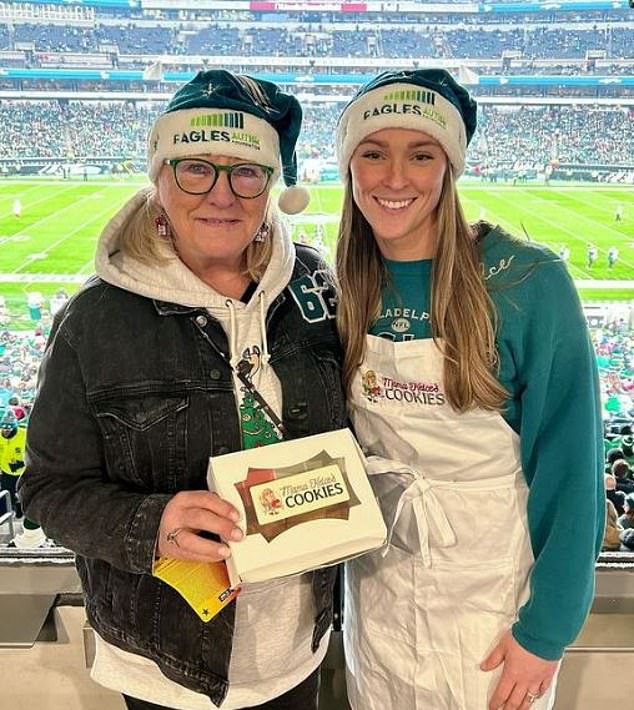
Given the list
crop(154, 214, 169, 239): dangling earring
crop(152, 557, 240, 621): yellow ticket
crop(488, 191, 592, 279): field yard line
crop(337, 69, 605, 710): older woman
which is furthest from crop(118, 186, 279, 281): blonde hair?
crop(488, 191, 592, 279): field yard line

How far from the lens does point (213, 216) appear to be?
1033 millimetres

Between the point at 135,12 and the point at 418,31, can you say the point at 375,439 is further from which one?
the point at 135,12

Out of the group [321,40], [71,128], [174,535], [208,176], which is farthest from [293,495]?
[71,128]

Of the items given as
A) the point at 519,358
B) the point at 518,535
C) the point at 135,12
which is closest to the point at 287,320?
the point at 519,358

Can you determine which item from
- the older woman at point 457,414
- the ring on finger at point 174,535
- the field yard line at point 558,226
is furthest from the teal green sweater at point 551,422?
the field yard line at point 558,226

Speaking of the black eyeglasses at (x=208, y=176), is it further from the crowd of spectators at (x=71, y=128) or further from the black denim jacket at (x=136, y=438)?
the crowd of spectators at (x=71, y=128)

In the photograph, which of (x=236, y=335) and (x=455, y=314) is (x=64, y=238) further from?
(x=455, y=314)

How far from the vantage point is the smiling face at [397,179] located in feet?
3.56

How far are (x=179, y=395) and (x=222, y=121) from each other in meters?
0.42

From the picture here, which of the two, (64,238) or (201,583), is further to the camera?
(64,238)

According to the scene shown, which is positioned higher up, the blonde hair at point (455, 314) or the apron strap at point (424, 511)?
the blonde hair at point (455, 314)

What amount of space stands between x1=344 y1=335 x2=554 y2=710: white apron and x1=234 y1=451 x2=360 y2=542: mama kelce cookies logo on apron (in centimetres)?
19

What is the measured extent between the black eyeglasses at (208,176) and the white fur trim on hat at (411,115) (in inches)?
7.5

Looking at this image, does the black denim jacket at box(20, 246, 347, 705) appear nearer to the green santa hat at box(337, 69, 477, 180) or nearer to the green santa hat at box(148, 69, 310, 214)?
the green santa hat at box(148, 69, 310, 214)
